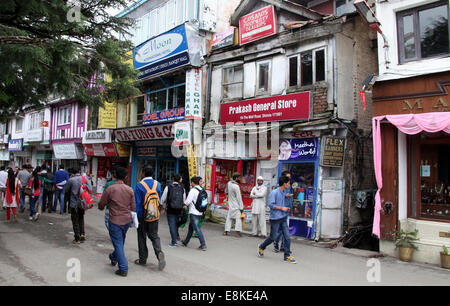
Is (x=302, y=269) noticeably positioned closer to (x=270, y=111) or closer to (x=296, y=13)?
(x=270, y=111)

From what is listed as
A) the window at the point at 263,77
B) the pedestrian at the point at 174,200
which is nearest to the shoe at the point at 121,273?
the pedestrian at the point at 174,200

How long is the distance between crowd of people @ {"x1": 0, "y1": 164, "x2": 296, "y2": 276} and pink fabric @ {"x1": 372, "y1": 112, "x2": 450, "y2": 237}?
7.34 feet

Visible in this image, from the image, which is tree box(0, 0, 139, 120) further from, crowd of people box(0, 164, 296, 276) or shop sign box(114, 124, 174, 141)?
shop sign box(114, 124, 174, 141)

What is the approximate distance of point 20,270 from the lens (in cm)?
616

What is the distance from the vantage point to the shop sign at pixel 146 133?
1529cm

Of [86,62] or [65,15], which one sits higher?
[65,15]

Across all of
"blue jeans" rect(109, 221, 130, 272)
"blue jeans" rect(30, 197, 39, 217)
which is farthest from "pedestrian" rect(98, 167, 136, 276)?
"blue jeans" rect(30, 197, 39, 217)

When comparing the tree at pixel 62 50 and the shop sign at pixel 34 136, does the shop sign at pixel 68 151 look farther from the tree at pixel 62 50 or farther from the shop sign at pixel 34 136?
the tree at pixel 62 50

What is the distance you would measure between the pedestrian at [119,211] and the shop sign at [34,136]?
24.9 metres

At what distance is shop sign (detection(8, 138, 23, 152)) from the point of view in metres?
31.0

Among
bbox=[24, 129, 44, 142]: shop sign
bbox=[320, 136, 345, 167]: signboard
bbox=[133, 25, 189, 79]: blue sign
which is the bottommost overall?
bbox=[320, 136, 345, 167]: signboard
